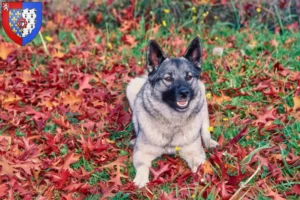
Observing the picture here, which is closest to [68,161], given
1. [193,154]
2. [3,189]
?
[3,189]

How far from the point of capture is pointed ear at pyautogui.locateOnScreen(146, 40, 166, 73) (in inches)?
156

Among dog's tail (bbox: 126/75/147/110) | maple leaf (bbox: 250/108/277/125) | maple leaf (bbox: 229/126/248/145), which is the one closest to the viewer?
maple leaf (bbox: 229/126/248/145)

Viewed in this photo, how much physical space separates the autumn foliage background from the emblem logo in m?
0.40

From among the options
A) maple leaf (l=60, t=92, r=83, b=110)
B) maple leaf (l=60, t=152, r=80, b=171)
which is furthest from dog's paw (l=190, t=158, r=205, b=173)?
maple leaf (l=60, t=92, r=83, b=110)

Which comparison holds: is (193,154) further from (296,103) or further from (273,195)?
(296,103)

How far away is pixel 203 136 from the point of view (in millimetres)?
4254

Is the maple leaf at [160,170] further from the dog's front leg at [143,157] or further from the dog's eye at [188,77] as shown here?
the dog's eye at [188,77]

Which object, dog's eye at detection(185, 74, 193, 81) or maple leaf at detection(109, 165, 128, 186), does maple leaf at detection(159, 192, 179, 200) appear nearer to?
maple leaf at detection(109, 165, 128, 186)

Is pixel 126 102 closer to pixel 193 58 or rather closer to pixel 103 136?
pixel 103 136

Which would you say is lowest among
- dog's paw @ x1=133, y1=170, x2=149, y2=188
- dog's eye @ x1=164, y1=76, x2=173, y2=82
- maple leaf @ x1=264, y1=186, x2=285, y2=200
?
dog's paw @ x1=133, y1=170, x2=149, y2=188

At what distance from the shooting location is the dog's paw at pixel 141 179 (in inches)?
140

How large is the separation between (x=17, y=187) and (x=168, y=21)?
13.2 ft

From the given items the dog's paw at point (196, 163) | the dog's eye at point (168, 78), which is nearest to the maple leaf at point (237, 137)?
the dog's paw at point (196, 163)

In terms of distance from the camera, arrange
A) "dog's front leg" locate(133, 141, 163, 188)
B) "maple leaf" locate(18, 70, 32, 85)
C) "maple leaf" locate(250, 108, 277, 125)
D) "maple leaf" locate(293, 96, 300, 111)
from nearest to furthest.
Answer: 1. "dog's front leg" locate(133, 141, 163, 188)
2. "maple leaf" locate(250, 108, 277, 125)
3. "maple leaf" locate(293, 96, 300, 111)
4. "maple leaf" locate(18, 70, 32, 85)
